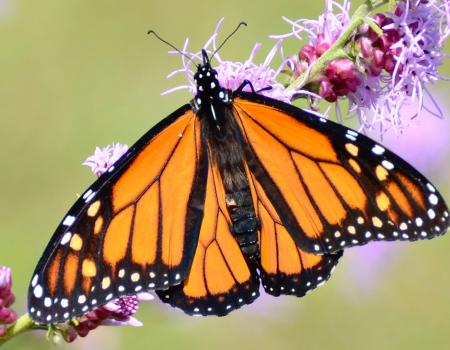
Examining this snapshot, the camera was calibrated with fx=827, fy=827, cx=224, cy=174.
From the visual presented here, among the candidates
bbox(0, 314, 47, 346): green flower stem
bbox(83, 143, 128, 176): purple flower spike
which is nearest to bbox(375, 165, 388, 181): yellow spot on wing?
bbox(83, 143, 128, 176): purple flower spike

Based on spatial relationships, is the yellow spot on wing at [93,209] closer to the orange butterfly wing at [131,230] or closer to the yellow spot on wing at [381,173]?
the orange butterfly wing at [131,230]

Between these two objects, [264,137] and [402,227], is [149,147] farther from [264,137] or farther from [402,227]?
[402,227]

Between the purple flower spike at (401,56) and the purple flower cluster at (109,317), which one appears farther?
the purple flower spike at (401,56)

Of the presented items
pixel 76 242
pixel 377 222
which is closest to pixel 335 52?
pixel 377 222

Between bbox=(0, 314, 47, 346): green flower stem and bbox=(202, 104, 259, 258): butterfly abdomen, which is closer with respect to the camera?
bbox=(0, 314, 47, 346): green flower stem

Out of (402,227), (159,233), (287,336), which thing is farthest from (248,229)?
(287,336)

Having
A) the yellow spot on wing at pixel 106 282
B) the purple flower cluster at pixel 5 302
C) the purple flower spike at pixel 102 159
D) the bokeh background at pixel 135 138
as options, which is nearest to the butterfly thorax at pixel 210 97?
the purple flower spike at pixel 102 159

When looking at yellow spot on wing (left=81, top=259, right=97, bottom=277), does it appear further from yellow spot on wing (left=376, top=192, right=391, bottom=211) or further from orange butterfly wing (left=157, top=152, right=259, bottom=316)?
yellow spot on wing (left=376, top=192, right=391, bottom=211)
